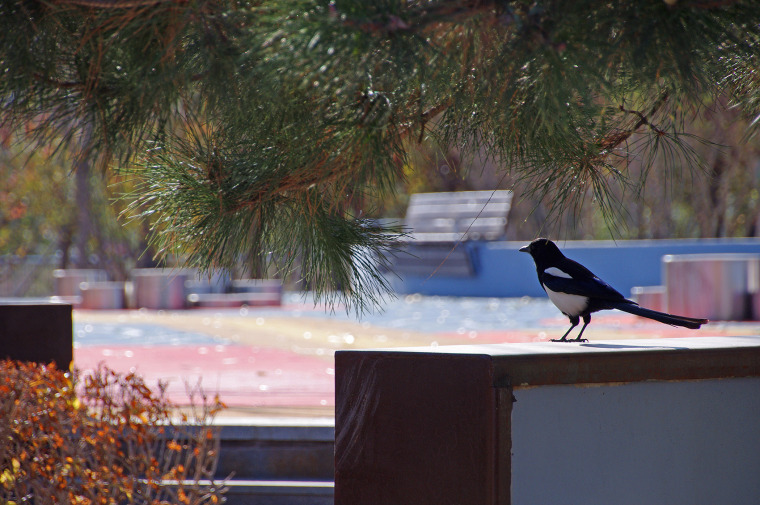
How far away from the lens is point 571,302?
11.9ft

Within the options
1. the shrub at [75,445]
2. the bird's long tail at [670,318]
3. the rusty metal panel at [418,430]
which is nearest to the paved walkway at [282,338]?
the shrub at [75,445]

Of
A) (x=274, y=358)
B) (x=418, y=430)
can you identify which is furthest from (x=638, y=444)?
(x=274, y=358)

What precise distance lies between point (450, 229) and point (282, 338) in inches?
431

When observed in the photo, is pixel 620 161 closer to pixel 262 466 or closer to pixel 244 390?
pixel 262 466

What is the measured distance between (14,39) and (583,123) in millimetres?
1830

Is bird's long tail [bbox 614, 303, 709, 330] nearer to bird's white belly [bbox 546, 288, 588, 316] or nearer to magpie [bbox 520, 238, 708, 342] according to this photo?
magpie [bbox 520, 238, 708, 342]

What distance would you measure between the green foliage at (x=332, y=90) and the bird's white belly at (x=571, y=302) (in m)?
0.37

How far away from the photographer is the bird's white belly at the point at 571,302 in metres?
3.59

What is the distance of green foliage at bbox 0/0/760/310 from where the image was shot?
7.64 ft

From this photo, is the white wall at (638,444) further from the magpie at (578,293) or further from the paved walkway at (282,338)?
the paved walkway at (282,338)

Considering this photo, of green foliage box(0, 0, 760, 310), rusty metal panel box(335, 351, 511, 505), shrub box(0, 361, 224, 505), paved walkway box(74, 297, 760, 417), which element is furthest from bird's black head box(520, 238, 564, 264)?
paved walkway box(74, 297, 760, 417)

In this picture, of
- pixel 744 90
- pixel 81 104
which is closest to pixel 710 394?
pixel 744 90

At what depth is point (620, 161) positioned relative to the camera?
11.9ft

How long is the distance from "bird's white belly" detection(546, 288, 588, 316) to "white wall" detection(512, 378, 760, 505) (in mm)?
667
